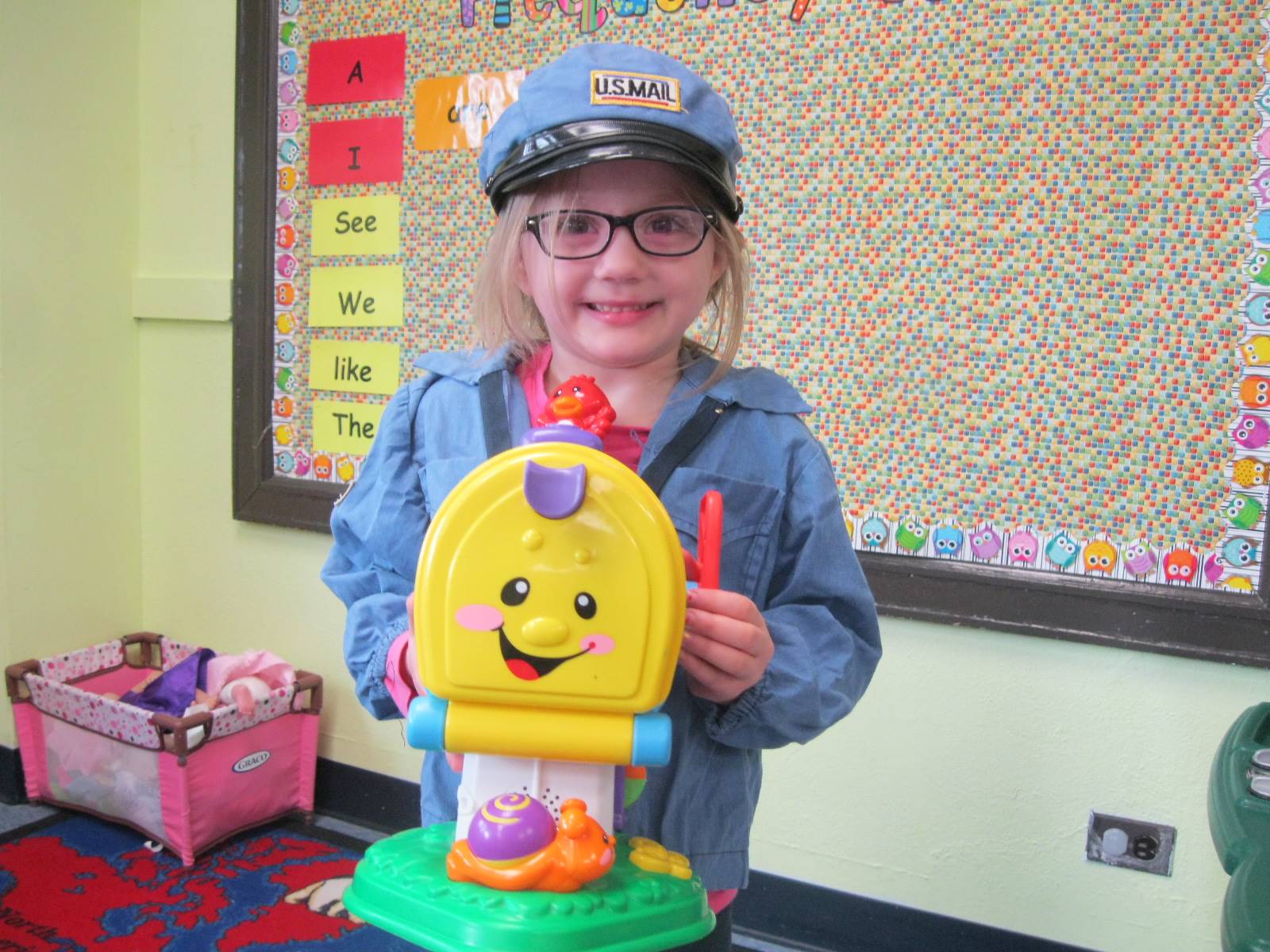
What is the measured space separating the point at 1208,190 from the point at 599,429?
1.02 meters

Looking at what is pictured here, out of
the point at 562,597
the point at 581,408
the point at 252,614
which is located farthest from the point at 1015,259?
the point at 252,614

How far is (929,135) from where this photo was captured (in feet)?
4.73

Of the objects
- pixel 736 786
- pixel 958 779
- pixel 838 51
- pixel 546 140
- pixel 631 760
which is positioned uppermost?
pixel 838 51

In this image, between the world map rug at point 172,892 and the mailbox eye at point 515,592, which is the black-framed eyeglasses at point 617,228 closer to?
the mailbox eye at point 515,592

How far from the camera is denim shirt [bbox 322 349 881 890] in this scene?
2.50 ft

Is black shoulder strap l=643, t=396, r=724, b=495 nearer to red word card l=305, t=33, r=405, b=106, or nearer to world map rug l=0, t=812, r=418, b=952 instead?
world map rug l=0, t=812, r=418, b=952

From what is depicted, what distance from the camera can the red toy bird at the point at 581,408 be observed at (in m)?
0.64

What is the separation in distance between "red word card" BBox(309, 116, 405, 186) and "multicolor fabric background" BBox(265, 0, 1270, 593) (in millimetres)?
376

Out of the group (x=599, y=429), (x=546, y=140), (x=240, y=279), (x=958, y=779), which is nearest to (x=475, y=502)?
(x=599, y=429)

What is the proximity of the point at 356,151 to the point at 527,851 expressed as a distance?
1570mm

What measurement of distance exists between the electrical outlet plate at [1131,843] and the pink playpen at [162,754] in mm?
1296

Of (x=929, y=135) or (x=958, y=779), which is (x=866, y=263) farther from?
(x=958, y=779)

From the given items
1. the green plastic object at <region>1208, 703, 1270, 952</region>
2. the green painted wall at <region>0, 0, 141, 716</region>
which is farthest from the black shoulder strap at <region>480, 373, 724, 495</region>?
the green painted wall at <region>0, 0, 141, 716</region>

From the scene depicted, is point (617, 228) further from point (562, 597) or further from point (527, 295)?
point (562, 597)
